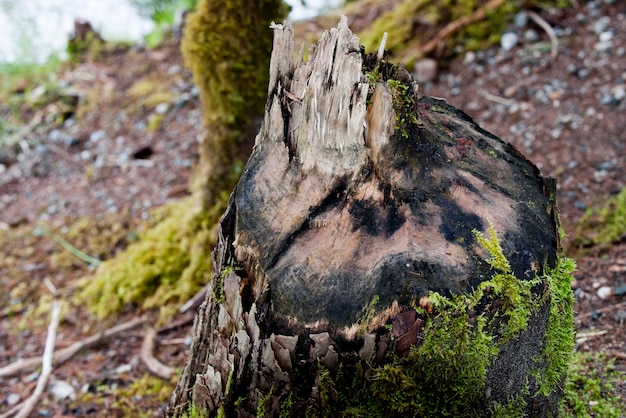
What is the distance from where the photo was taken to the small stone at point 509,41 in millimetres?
5477

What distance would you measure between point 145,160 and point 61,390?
9.34 feet

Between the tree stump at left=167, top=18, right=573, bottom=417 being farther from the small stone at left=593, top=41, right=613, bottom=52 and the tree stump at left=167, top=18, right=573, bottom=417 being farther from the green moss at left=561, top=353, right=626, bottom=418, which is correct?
the small stone at left=593, top=41, right=613, bottom=52

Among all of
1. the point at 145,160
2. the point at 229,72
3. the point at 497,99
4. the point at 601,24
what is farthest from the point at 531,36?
the point at 145,160

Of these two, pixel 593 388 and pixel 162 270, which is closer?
pixel 593 388

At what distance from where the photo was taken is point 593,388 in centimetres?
237

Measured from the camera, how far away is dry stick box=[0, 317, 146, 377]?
369 cm

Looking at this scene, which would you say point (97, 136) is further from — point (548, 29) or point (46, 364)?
point (548, 29)

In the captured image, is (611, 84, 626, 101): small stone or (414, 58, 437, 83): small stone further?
(414, 58, 437, 83): small stone

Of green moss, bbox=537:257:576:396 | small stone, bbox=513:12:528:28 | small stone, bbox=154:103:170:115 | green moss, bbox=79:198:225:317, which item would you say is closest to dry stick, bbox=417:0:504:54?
small stone, bbox=513:12:528:28

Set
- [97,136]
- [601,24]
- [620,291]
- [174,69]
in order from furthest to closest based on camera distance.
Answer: [174,69]
[97,136]
[601,24]
[620,291]

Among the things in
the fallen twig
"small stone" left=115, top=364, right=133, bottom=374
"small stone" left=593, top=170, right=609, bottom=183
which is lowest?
"small stone" left=115, top=364, right=133, bottom=374

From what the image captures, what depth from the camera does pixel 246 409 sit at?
1.71 meters

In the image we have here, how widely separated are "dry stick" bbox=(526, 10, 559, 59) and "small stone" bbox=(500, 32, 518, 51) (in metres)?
0.24

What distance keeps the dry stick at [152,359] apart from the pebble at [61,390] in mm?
432
